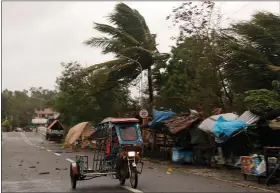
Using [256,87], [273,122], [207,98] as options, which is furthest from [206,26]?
[273,122]

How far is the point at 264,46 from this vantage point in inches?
670

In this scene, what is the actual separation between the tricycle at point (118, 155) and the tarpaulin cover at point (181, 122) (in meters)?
7.67

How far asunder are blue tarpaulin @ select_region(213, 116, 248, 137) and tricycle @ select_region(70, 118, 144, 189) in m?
4.96

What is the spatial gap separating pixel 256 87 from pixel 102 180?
328 inches

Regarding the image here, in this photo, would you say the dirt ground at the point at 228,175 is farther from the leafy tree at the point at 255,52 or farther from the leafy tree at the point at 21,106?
the leafy tree at the point at 21,106

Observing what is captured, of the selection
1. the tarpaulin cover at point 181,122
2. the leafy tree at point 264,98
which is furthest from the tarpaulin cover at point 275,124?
the tarpaulin cover at point 181,122

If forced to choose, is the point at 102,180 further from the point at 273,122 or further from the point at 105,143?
the point at 273,122

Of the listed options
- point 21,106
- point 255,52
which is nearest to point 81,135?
point 255,52

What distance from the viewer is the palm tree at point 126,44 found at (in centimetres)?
→ 2886

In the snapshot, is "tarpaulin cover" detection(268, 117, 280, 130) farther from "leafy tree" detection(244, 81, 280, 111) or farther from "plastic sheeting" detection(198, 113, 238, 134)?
"plastic sheeting" detection(198, 113, 238, 134)

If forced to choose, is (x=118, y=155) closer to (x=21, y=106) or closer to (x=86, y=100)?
(x=86, y=100)

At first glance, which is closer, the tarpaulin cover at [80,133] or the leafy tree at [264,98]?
the leafy tree at [264,98]

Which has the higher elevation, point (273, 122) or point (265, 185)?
point (273, 122)

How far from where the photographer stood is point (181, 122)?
64.7 ft
